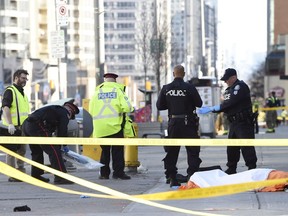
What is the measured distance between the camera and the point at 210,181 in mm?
12602

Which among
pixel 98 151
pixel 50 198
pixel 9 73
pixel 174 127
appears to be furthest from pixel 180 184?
pixel 9 73

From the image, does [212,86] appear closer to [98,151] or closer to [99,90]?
[98,151]

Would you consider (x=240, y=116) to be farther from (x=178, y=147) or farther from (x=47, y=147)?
(x=47, y=147)

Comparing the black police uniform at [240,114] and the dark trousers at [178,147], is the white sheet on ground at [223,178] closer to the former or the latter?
the dark trousers at [178,147]

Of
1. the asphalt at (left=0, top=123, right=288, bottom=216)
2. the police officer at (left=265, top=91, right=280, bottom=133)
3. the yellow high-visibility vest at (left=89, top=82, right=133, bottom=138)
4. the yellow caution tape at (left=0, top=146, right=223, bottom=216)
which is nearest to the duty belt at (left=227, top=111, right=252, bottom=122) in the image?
the asphalt at (left=0, top=123, right=288, bottom=216)

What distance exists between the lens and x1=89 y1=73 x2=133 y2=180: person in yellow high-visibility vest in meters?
15.0

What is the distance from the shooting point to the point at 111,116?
15.1m

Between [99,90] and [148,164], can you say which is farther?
[148,164]

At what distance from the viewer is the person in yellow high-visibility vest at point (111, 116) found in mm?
15047

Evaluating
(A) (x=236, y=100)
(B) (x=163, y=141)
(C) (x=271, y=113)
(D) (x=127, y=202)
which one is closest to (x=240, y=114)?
(A) (x=236, y=100)

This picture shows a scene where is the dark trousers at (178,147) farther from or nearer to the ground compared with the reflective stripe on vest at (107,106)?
nearer to the ground

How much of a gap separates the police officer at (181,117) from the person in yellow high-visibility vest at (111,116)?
1479 millimetres

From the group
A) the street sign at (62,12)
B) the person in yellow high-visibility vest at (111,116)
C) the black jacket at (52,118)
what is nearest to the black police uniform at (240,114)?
the person in yellow high-visibility vest at (111,116)

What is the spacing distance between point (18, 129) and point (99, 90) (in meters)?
1.37
